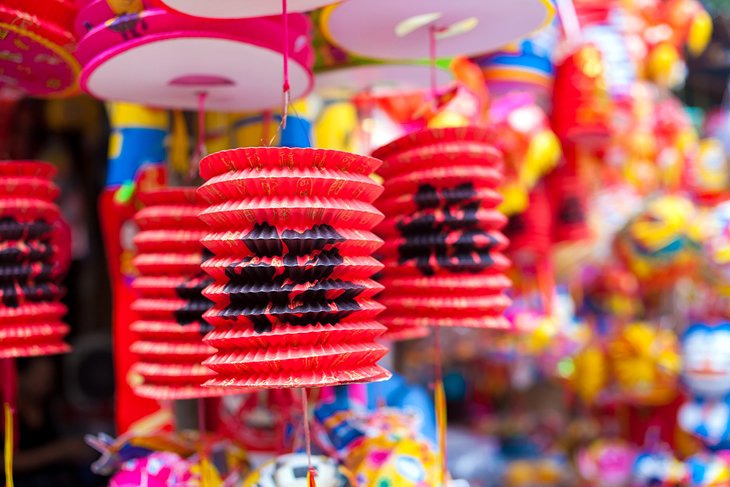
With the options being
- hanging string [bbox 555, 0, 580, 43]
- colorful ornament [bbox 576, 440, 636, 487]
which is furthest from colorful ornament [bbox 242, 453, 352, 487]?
colorful ornament [bbox 576, 440, 636, 487]

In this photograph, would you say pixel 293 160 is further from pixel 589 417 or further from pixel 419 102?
pixel 589 417

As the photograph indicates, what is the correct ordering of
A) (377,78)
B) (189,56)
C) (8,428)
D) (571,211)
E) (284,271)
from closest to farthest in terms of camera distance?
(284,271) < (189,56) < (8,428) < (377,78) < (571,211)

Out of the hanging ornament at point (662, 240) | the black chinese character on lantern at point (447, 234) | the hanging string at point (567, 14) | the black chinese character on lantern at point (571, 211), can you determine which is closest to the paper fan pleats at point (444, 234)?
the black chinese character on lantern at point (447, 234)

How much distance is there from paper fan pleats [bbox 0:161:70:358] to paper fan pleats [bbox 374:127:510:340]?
0.49 metres

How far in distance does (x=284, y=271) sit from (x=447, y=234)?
0.33m

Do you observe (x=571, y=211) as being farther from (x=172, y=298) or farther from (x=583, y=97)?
(x=172, y=298)

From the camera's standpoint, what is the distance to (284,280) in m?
0.74

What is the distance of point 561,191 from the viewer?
6.61ft

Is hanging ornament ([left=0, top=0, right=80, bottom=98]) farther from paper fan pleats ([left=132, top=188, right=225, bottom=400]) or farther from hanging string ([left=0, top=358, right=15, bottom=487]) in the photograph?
hanging string ([left=0, top=358, right=15, bottom=487])

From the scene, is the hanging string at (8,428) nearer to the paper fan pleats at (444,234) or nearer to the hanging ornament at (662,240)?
the paper fan pleats at (444,234)

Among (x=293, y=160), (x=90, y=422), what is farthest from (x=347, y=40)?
(x=90, y=422)

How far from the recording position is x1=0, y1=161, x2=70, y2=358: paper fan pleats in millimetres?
949

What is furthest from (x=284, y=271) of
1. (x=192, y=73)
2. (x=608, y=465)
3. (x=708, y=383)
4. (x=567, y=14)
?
(x=608, y=465)

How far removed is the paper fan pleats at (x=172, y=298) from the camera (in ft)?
3.07
